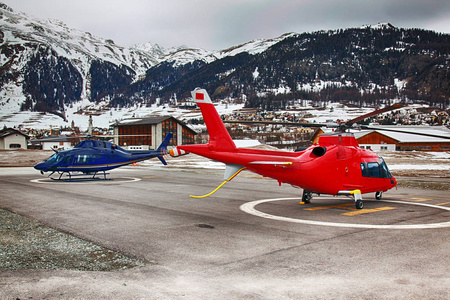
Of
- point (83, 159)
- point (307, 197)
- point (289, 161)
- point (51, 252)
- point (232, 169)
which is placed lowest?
point (307, 197)

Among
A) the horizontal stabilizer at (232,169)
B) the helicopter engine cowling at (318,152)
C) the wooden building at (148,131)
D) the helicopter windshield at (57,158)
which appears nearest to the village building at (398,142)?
the wooden building at (148,131)

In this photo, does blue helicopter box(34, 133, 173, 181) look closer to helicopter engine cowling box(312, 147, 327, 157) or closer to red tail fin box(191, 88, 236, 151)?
red tail fin box(191, 88, 236, 151)

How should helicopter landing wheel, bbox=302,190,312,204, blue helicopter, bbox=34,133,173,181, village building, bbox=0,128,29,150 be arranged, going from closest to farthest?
helicopter landing wheel, bbox=302,190,312,204 → blue helicopter, bbox=34,133,173,181 → village building, bbox=0,128,29,150

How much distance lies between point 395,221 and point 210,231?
587cm

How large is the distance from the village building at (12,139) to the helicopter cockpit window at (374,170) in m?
114

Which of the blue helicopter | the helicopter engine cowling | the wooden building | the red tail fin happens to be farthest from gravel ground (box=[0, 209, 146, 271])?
the wooden building

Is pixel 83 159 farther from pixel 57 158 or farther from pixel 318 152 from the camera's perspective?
pixel 318 152

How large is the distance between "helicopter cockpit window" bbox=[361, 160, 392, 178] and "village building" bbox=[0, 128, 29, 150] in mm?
114192

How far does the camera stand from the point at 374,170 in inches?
562

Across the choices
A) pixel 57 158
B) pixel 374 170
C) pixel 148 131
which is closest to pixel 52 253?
pixel 374 170

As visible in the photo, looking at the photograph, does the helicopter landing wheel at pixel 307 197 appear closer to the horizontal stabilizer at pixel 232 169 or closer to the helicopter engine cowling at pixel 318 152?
the helicopter engine cowling at pixel 318 152

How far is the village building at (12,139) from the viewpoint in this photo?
10412cm

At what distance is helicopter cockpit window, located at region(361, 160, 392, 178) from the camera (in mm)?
13883

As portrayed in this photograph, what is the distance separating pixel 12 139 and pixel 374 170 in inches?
4555
